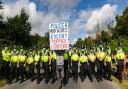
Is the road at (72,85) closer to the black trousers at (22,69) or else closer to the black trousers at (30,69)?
the black trousers at (22,69)

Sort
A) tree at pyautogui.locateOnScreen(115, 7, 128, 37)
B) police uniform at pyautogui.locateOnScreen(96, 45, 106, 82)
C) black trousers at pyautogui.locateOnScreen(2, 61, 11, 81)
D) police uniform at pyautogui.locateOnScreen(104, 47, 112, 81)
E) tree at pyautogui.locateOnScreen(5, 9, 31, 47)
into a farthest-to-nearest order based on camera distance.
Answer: tree at pyautogui.locateOnScreen(5, 9, 31, 47) → tree at pyautogui.locateOnScreen(115, 7, 128, 37) → black trousers at pyautogui.locateOnScreen(2, 61, 11, 81) → police uniform at pyautogui.locateOnScreen(96, 45, 106, 82) → police uniform at pyautogui.locateOnScreen(104, 47, 112, 81)

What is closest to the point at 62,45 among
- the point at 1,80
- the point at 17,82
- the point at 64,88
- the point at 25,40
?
the point at 64,88

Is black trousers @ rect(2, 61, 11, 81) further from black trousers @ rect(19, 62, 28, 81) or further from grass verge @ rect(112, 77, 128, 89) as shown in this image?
grass verge @ rect(112, 77, 128, 89)

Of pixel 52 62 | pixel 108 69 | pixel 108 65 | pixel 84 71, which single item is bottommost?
pixel 84 71

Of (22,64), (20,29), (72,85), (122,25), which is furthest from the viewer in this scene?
(20,29)

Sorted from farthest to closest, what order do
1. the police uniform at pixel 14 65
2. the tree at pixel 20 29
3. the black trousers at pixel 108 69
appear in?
the tree at pixel 20 29
the police uniform at pixel 14 65
the black trousers at pixel 108 69

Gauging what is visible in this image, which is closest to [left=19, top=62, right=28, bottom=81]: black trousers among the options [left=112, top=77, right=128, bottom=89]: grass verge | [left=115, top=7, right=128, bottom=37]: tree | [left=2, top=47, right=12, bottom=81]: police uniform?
[left=2, top=47, right=12, bottom=81]: police uniform

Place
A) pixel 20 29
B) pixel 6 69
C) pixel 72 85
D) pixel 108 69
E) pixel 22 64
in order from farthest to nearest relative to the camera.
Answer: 1. pixel 20 29
2. pixel 6 69
3. pixel 22 64
4. pixel 108 69
5. pixel 72 85

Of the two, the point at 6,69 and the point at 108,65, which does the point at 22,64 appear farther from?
the point at 108,65

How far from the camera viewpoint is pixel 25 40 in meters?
74.7

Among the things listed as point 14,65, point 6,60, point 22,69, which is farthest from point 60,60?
point 6,60

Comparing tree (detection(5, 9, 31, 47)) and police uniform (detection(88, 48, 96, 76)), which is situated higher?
tree (detection(5, 9, 31, 47))

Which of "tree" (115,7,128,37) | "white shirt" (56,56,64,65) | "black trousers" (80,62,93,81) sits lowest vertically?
"black trousers" (80,62,93,81)

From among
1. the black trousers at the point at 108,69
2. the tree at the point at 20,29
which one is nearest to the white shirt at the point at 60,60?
the black trousers at the point at 108,69
